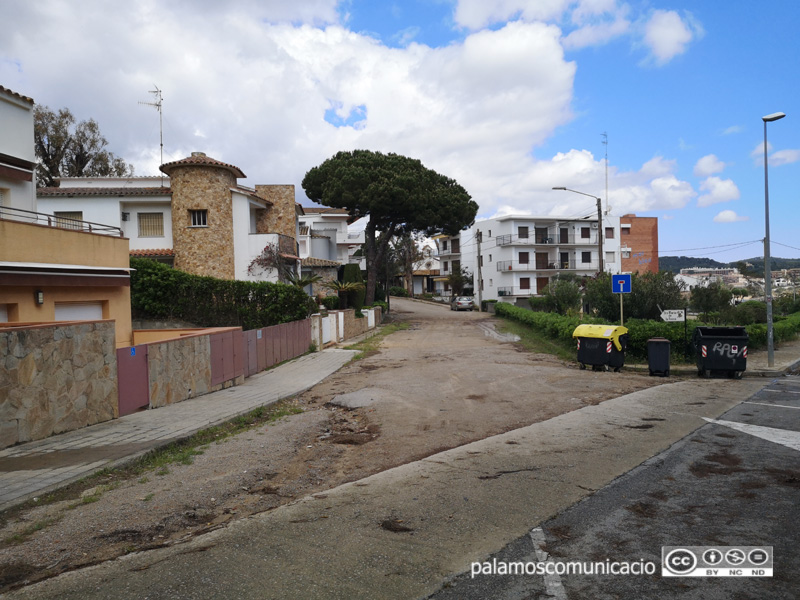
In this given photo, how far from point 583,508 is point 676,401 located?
7835 millimetres

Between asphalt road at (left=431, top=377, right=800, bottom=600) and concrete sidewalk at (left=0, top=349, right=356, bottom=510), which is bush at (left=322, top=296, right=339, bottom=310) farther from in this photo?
asphalt road at (left=431, top=377, right=800, bottom=600)

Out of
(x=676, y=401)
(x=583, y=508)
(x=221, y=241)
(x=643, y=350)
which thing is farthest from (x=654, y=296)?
(x=583, y=508)

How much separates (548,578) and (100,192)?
96.3 ft

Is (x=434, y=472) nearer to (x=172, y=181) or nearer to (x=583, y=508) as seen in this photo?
(x=583, y=508)

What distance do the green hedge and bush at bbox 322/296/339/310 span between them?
10.5 meters

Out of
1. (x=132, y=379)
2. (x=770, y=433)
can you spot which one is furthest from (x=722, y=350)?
(x=132, y=379)

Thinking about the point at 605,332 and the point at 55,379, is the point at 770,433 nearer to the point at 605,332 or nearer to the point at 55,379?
the point at 605,332

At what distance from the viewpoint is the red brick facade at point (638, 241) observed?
251 ft

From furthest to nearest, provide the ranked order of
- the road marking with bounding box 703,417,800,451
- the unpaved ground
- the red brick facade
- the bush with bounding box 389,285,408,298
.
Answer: the bush with bounding box 389,285,408,298 < the red brick facade < the road marking with bounding box 703,417,800,451 < the unpaved ground

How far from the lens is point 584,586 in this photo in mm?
4250

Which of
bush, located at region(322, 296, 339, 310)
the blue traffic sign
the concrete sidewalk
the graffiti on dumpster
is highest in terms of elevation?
the blue traffic sign

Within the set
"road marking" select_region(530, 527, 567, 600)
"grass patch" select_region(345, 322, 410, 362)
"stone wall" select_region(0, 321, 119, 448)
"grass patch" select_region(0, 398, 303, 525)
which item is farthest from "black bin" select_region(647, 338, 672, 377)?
"stone wall" select_region(0, 321, 119, 448)

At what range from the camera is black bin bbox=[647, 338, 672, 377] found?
17.4 metres

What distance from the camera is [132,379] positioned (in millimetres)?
11156
